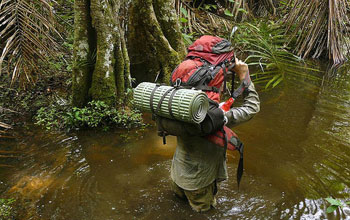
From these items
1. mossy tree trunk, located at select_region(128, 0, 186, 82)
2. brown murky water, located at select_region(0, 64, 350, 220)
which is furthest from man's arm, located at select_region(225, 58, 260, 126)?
mossy tree trunk, located at select_region(128, 0, 186, 82)

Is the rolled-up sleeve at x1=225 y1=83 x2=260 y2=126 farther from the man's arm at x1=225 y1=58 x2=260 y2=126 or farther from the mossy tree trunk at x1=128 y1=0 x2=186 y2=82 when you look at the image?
the mossy tree trunk at x1=128 y1=0 x2=186 y2=82

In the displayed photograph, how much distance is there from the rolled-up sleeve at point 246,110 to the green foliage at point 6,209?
2.16 metres

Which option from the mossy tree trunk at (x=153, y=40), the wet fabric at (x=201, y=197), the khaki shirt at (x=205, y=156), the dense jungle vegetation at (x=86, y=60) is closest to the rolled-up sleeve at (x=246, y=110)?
the khaki shirt at (x=205, y=156)

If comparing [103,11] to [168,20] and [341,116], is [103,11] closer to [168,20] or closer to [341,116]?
[168,20]

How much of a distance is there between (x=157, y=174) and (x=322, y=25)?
726 cm

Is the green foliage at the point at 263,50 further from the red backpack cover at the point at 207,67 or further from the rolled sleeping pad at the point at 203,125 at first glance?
the rolled sleeping pad at the point at 203,125

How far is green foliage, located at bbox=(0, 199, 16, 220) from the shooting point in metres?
2.97

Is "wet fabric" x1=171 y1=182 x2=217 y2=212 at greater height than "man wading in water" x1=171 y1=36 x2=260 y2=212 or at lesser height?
lesser

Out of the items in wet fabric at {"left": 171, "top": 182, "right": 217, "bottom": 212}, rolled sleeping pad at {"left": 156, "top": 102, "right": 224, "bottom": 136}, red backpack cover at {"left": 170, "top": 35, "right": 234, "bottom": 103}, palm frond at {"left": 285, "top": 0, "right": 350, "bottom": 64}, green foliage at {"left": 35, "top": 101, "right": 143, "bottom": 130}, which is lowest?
wet fabric at {"left": 171, "top": 182, "right": 217, "bottom": 212}

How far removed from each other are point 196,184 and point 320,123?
3263 millimetres

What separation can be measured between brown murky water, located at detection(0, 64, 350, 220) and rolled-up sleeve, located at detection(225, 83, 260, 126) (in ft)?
3.29

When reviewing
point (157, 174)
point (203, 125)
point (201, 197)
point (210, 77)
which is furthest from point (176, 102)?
point (157, 174)

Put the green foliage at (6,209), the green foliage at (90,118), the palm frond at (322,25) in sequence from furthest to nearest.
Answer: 1. the palm frond at (322,25)
2. the green foliage at (90,118)
3. the green foliage at (6,209)

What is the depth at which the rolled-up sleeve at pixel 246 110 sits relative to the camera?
9.18 ft
